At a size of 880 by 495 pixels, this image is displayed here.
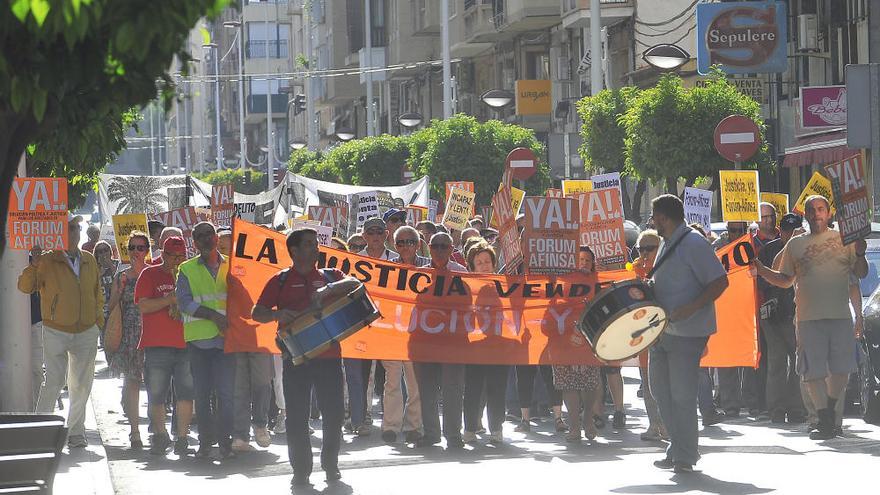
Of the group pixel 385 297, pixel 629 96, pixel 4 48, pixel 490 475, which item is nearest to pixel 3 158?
pixel 4 48

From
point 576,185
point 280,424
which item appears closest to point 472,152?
point 576,185

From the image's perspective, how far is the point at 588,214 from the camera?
1681 centimetres

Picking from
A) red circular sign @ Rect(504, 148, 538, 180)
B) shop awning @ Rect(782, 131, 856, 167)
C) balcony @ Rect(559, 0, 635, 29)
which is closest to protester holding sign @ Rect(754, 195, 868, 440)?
red circular sign @ Rect(504, 148, 538, 180)

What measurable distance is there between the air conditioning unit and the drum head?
84.0ft

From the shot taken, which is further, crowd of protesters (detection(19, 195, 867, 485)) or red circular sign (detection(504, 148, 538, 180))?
red circular sign (detection(504, 148, 538, 180))

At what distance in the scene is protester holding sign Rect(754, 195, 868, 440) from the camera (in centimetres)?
1333

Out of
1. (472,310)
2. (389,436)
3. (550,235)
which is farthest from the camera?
(550,235)

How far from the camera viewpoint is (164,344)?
529 inches

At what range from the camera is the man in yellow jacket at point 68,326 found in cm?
1375

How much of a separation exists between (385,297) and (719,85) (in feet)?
66.3

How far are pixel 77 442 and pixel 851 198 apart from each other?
6.15m

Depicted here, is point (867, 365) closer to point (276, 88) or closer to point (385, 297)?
point (385, 297)

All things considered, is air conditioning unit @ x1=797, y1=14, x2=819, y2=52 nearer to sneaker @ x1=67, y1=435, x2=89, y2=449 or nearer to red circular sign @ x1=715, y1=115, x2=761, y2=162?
red circular sign @ x1=715, y1=115, x2=761, y2=162

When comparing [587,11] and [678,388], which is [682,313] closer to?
[678,388]
